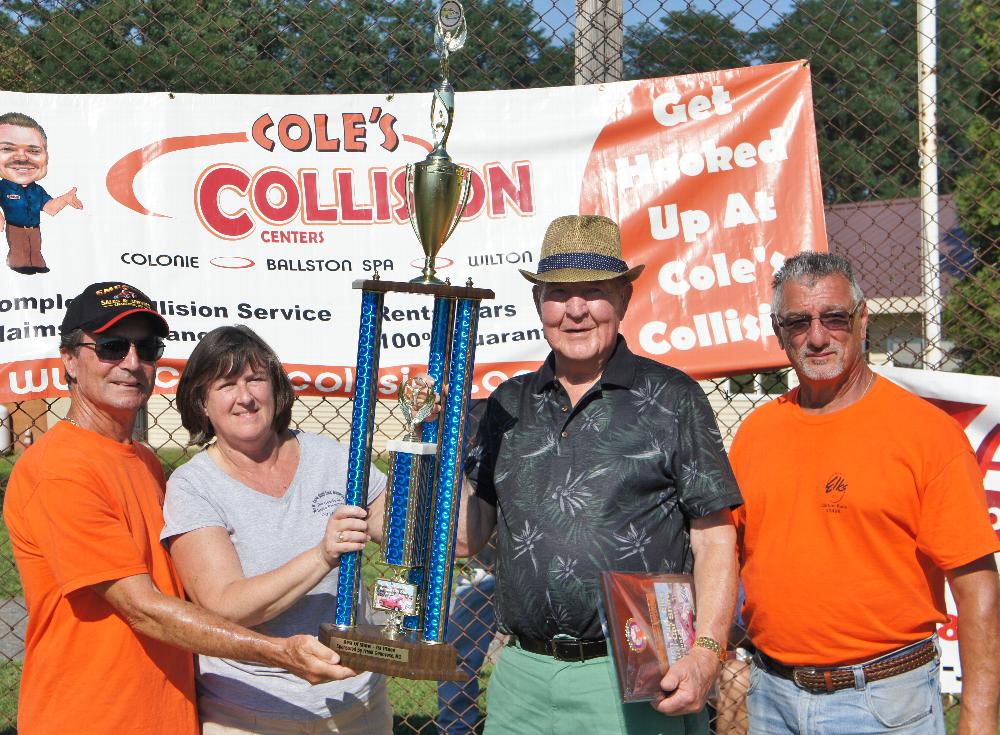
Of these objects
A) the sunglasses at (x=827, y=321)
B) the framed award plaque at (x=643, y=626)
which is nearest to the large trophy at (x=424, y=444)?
the framed award plaque at (x=643, y=626)

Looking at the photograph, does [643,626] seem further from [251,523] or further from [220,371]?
[220,371]

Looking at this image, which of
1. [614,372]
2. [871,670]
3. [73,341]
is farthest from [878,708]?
[73,341]

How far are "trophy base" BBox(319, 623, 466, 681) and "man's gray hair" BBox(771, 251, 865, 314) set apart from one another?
1334mm

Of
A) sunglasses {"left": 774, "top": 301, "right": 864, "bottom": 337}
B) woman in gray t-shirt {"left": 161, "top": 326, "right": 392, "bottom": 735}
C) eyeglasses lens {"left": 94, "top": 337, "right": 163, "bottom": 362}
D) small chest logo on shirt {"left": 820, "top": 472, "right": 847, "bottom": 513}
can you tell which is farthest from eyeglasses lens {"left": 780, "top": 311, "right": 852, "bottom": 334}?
eyeglasses lens {"left": 94, "top": 337, "right": 163, "bottom": 362}

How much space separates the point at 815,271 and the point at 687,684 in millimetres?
1179

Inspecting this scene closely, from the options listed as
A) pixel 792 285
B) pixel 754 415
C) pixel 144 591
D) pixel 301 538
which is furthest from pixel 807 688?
pixel 144 591

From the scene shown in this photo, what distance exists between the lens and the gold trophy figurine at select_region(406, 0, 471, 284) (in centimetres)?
246

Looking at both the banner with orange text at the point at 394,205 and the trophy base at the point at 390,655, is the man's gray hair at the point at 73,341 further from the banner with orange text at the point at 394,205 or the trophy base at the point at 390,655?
the banner with orange text at the point at 394,205

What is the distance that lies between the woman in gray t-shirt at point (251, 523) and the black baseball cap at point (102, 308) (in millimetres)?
200

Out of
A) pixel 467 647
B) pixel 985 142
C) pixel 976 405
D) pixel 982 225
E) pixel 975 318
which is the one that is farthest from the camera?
pixel 975 318

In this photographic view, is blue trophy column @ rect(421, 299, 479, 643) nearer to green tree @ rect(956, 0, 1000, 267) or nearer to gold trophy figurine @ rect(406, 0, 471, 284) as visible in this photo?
gold trophy figurine @ rect(406, 0, 471, 284)

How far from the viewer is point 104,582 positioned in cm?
237

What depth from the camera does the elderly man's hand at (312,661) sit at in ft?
7.41

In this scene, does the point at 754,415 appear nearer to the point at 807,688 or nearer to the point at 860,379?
→ the point at 860,379
